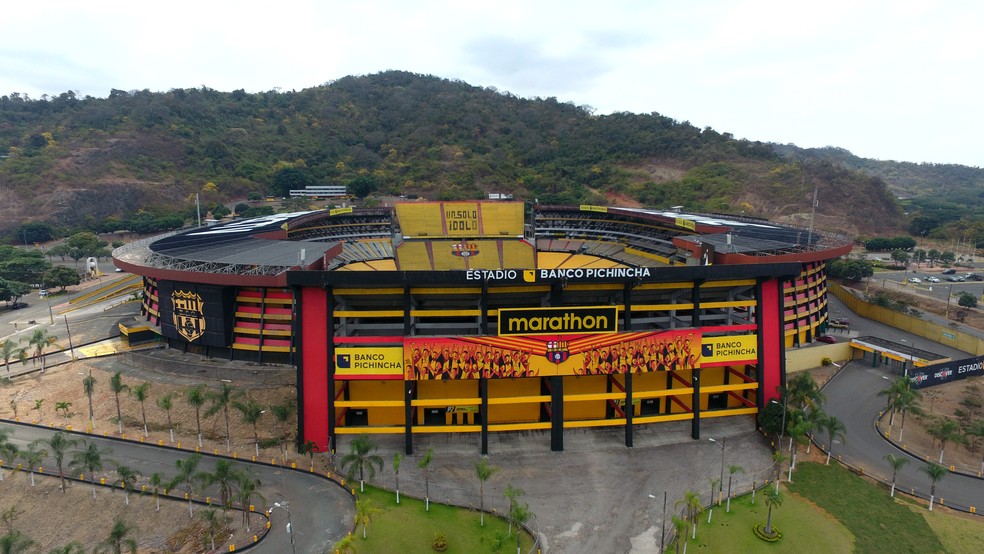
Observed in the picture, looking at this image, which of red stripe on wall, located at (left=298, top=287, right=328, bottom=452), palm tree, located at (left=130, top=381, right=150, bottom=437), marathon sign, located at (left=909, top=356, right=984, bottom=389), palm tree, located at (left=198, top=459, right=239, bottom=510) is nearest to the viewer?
palm tree, located at (left=198, top=459, right=239, bottom=510)

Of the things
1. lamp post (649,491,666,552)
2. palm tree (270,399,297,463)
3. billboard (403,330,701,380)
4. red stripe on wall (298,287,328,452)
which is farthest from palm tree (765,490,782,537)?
palm tree (270,399,297,463)

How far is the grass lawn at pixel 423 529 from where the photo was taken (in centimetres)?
2744

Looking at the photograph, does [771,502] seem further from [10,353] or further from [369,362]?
[10,353]

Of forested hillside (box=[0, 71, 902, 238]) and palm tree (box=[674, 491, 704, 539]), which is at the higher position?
forested hillside (box=[0, 71, 902, 238])

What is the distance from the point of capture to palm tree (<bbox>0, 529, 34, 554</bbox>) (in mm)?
23141

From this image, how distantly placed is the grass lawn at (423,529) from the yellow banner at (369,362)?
28.8 feet

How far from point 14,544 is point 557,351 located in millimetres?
33548

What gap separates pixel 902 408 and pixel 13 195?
199 meters

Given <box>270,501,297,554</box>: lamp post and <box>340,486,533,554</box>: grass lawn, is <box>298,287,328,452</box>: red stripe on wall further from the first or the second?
<box>340,486,533,554</box>: grass lawn

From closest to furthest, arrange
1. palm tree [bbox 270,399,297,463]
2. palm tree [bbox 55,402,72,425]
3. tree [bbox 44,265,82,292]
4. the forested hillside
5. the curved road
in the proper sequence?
1. the curved road
2. palm tree [bbox 270,399,297,463]
3. palm tree [bbox 55,402,72,425]
4. tree [bbox 44,265,82,292]
5. the forested hillside

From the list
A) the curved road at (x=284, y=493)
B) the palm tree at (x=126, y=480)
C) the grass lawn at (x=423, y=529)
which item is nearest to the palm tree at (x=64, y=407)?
the curved road at (x=284, y=493)

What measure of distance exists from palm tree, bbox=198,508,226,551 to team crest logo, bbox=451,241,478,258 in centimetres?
4469

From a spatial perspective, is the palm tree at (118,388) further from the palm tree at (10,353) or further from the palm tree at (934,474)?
the palm tree at (934,474)

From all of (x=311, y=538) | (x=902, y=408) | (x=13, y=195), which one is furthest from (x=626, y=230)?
(x=13, y=195)
